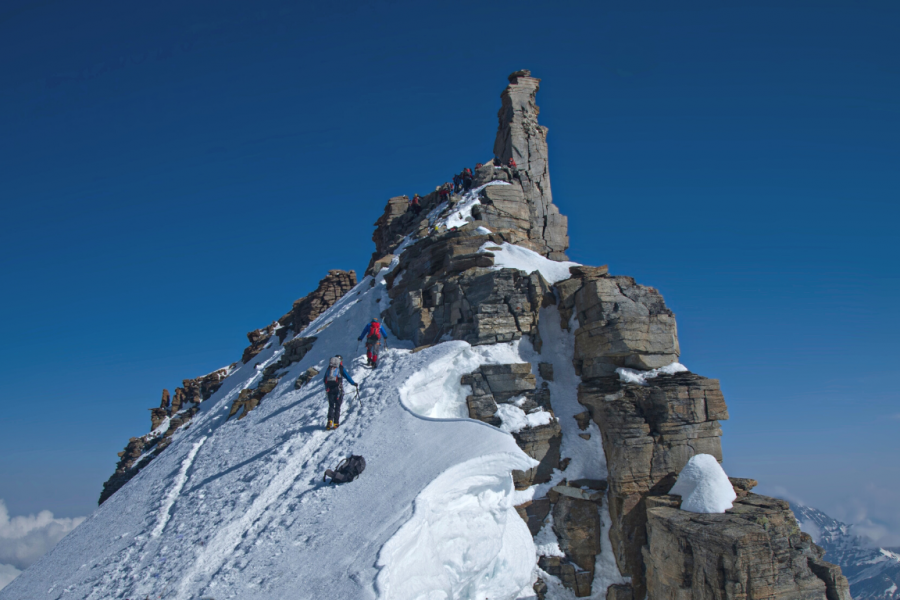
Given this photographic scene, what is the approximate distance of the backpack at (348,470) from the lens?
13.8 m

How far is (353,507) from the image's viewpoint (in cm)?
1265

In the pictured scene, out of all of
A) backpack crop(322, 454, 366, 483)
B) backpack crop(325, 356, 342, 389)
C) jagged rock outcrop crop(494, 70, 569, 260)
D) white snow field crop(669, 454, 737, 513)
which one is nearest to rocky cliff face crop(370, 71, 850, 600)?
white snow field crop(669, 454, 737, 513)

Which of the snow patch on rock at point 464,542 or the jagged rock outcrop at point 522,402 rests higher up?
the jagged rock outcrop at point 522,402

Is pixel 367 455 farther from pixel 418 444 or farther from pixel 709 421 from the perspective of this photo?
pixel 709 421

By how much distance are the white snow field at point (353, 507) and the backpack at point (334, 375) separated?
1.42 meters

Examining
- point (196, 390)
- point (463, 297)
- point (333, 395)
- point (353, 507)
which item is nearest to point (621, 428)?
point (463, 297)

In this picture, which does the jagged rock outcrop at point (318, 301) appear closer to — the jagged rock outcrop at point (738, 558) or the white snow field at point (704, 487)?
the white snow field at point (704, 487)

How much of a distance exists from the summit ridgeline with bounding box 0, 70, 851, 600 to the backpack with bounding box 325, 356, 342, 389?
1.22ft

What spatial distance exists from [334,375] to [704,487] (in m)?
12.1

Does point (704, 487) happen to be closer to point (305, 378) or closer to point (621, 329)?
point (621, 329)

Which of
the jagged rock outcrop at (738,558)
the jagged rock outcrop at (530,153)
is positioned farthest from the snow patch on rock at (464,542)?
the jagged rock outcrop at (530,153)

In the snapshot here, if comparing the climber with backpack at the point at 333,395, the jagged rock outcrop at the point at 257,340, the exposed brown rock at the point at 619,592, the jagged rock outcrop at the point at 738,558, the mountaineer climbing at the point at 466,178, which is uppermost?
the mountaineer climbing at the point at 466,178

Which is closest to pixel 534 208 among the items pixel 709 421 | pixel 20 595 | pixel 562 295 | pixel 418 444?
pixel 562 295

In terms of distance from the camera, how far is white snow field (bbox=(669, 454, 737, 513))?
14133 mm
